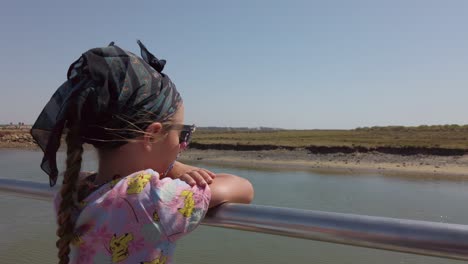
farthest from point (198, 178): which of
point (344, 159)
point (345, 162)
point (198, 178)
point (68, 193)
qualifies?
point (344, 159)

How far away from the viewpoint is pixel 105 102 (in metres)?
1.03

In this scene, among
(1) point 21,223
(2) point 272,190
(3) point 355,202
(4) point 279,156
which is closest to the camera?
(1) point 21,223

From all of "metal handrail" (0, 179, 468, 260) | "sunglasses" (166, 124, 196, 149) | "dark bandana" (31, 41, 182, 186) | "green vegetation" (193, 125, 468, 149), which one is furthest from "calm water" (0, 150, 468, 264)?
"green vegetation" (193, 125, 468, 149)

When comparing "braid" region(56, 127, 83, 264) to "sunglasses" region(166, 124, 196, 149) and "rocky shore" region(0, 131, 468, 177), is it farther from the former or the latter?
"rocky shore" region(0, 131, 468, 177)

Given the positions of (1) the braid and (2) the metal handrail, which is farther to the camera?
(1) the braid

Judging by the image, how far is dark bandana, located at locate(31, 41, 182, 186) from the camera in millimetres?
1036

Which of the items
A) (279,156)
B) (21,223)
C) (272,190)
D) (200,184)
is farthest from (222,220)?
(279,156)

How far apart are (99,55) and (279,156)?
28.1m

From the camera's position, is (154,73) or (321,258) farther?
(321,258)

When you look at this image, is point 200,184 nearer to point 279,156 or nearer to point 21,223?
point 21,223

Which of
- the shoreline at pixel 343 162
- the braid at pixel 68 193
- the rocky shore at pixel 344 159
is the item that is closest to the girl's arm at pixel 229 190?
the braid at pixel 68 193

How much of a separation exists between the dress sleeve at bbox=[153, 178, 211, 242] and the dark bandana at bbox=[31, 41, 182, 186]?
176 millimetres

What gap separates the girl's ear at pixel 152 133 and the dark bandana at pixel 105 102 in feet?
0.05

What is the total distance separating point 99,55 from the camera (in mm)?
1075
